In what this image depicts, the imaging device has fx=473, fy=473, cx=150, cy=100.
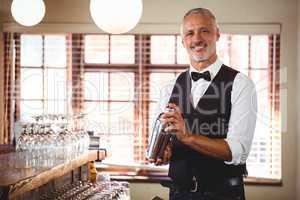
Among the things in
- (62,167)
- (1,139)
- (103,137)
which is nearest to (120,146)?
(103,137)

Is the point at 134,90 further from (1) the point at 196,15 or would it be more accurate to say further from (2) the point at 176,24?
(1) the point at 196,15

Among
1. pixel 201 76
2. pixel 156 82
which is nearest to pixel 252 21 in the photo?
pixel 156 82

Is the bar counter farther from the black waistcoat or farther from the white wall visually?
the white wall

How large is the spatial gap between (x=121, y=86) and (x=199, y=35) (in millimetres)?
2879

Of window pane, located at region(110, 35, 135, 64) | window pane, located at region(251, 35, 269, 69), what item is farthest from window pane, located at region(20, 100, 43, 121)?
window pane, located at region(251, 35, 269, 69)

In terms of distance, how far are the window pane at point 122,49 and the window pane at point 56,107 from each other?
0.65 metres

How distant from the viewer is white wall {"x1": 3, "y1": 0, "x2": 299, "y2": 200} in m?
4.21

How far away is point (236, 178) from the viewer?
176 centimetres

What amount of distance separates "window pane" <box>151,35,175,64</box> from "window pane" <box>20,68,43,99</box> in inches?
44.2

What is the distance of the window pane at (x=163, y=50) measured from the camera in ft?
14.6

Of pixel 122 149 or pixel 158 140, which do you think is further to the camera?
pixel 122 149

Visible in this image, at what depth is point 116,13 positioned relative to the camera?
243cm

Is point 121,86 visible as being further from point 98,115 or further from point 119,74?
point 98,115

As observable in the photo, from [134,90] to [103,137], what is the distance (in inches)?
21.6
